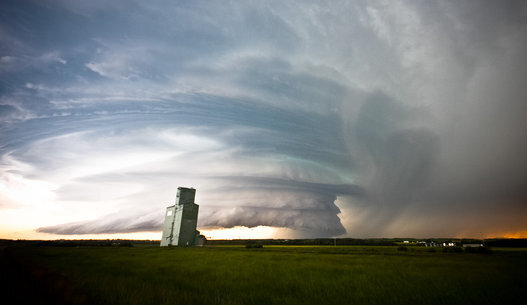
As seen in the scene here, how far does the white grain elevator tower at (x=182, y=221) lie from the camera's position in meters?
82.2

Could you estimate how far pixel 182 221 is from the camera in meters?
81.9

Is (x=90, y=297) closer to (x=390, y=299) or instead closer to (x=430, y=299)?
(x=390, y=299)

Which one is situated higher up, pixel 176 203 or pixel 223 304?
pixel 176 203

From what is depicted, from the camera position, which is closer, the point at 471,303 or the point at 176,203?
the point at 471,303

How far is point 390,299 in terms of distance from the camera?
394 inches

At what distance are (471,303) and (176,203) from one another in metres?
87.2

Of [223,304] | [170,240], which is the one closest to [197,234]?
[170,240]

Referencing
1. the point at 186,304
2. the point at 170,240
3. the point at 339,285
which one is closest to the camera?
the point at 186,304

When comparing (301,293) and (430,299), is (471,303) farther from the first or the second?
(301,293)

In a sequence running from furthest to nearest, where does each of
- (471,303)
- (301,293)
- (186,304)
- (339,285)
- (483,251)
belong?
1. (483,251)
2. (339,285)
3. (301,293)
4. (471,303)
5. (186,304)

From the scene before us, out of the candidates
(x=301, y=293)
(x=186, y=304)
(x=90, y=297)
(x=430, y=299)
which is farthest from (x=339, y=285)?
(x=90, y=297)

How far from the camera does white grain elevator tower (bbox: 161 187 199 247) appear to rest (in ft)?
270

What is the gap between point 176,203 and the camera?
283 feet

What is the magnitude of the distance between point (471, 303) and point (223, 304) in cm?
980
